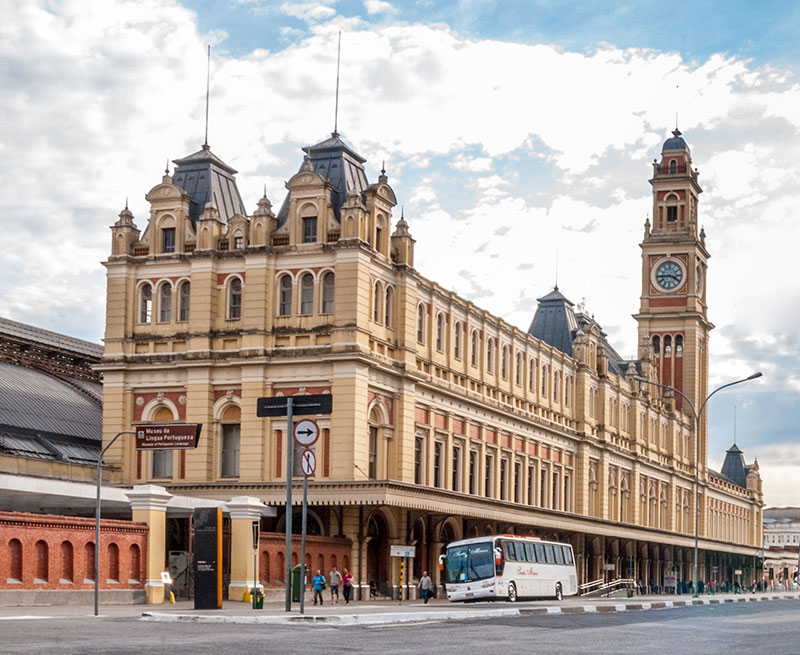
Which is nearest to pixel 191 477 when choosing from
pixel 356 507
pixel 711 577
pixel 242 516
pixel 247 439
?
pixel 247 439

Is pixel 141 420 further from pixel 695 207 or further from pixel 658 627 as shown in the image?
pixel 695 207

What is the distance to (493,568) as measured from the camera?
5522 centimetres

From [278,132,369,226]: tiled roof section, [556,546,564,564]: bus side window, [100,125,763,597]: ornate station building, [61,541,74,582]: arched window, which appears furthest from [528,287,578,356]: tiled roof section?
[61,541,74,582]: arched window

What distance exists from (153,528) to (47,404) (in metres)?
18.9

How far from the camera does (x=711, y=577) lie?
128 meters

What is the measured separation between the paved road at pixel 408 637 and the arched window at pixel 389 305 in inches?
1028

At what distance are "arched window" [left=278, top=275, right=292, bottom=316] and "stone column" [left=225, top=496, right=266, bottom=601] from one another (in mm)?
13100

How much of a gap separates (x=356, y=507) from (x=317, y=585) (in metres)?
9.16

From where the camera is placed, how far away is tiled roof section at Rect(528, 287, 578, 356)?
313 ft

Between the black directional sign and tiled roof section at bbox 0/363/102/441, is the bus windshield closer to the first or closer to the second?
tiled roof section at bbox 0/363/102/441

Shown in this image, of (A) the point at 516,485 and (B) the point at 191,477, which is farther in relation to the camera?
(A) the point at 516,485

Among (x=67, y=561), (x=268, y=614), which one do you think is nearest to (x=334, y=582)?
(x=67, y=561)

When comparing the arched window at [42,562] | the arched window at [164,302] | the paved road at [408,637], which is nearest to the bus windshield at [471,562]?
the arched window at [164,302]

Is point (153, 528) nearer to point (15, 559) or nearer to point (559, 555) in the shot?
point (15, 559)
